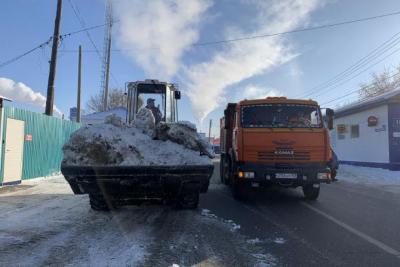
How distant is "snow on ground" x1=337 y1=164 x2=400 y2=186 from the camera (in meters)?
17.9

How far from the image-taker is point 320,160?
10219 mm

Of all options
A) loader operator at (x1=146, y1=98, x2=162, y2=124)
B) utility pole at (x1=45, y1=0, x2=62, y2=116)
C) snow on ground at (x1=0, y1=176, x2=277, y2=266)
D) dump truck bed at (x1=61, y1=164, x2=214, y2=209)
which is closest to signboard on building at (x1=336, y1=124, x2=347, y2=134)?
utility pole at (x1=45, y1=0, x2=62, y2=116)

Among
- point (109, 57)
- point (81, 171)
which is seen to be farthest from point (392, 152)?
point (109, 57)

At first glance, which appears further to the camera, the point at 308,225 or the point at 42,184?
the point at 42,184

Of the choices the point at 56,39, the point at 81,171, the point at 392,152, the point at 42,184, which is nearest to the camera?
the point at 81,171

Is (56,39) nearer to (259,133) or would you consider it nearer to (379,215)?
(259,133)

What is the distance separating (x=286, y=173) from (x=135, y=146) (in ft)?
14.3

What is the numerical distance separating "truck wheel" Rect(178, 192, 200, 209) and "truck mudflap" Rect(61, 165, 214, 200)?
31.3 inches

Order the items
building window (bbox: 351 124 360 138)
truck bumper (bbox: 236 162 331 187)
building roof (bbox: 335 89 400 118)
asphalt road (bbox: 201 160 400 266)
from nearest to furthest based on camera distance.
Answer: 1. asphalt road (bbox: 201 160 400 266)
2. truck bumper (bbox: 236 162 331 187)
3. building roof (bbox: 335 89 400 118)
4. building window (bbox: 351 124 360 138)

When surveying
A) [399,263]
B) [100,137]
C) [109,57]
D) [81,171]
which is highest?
[109,57]

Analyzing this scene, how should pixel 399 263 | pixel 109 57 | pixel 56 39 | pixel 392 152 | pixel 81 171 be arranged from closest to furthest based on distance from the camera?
pixel 399 263, pixel 81 171, pixel 56 39, pixel 392 152, pixel 109 57

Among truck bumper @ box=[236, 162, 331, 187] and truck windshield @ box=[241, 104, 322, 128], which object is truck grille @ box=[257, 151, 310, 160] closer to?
truck bumper @ box=[236, 162, 331, 187]

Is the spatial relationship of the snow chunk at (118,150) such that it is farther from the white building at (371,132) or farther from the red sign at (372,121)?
the red sign at (372,121)

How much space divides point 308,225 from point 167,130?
3254mm
